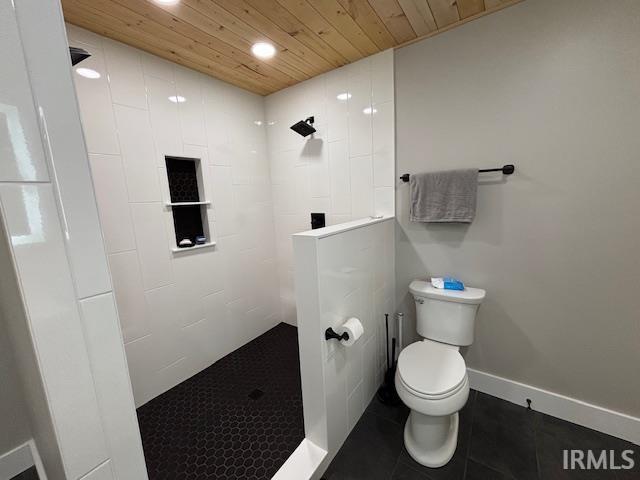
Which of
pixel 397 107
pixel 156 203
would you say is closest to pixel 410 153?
pixel 397 107

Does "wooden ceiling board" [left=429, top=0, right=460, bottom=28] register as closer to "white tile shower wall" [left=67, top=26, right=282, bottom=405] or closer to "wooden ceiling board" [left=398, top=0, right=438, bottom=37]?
"wooden ceiling board" [left=398, top=0, right=438, bottom=37]

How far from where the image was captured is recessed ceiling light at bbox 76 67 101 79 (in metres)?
1.45

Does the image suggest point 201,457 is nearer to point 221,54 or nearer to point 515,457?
point 515,457

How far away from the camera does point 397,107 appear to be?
1864mm

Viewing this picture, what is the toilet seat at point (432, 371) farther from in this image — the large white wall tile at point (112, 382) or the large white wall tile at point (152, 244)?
the large white wall tile at point (152, 244)

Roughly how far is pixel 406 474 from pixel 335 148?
83.4 inches

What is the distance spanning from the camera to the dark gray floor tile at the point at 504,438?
134 cm

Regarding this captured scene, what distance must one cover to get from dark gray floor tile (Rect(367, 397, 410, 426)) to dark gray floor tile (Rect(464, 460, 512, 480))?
0.39m

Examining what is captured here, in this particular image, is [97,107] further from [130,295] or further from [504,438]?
[504,438]

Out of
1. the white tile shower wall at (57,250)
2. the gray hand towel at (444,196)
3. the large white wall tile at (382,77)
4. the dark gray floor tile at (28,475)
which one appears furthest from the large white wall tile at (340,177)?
the dark gray floor tile at (28,475)

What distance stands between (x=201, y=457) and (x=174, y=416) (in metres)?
0.41

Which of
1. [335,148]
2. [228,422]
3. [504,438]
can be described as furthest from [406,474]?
[335,148]

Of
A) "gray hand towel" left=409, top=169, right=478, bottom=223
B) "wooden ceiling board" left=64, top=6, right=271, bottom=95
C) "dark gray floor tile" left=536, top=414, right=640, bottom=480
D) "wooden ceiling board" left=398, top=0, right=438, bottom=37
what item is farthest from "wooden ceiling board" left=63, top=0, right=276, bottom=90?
"dark gray floor tile" left=536, top=414, right=640, bottom=480

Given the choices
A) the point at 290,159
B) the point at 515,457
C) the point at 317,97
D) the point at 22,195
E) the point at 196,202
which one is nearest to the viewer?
the point at 22,195
